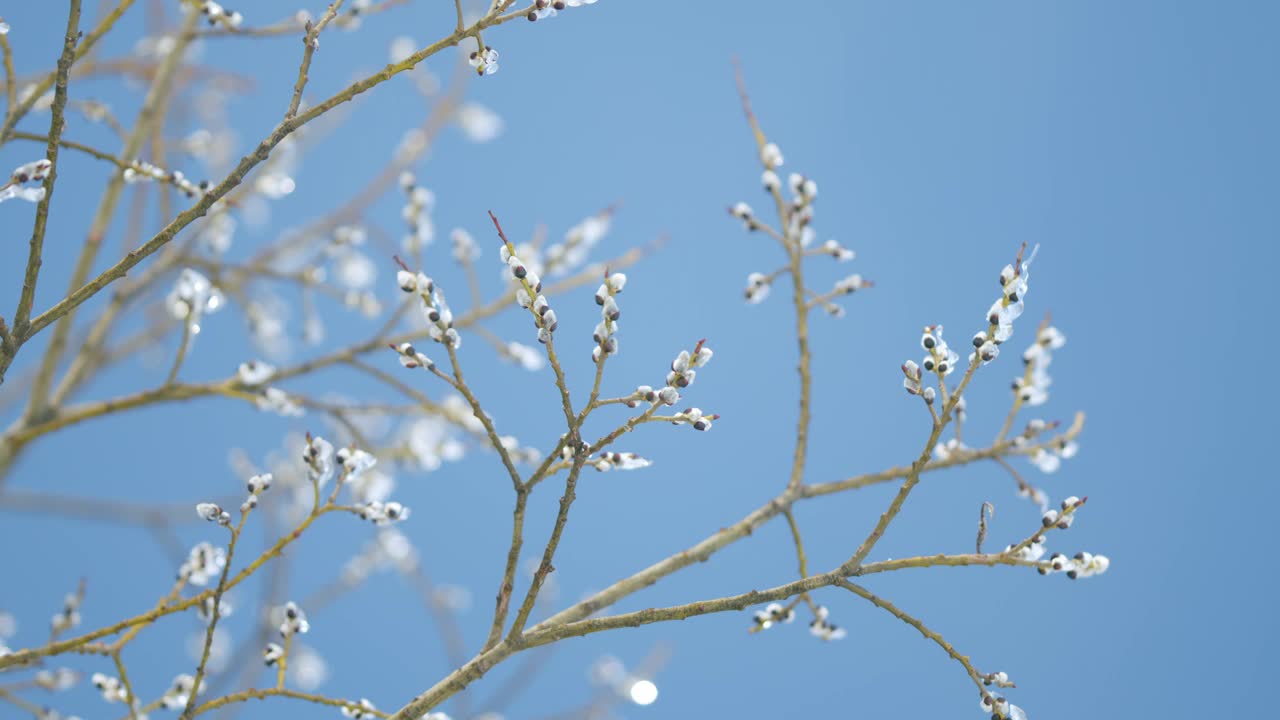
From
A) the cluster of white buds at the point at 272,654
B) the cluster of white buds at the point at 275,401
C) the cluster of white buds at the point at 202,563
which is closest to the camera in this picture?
the cluster of white buds at the point at 272,654

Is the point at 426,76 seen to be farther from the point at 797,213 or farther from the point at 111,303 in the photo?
the point at 797,213

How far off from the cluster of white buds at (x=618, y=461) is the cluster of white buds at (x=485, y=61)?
2.94ft

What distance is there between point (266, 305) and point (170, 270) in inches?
42.4

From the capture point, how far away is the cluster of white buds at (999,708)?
77.8 inches

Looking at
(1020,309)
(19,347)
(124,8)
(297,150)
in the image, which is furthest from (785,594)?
(297,150)

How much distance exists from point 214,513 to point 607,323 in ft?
3.52

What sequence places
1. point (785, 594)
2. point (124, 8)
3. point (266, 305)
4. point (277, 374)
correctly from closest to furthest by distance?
1. point (785, 594)
2. point (124, 8)
3. point (277, 374)
4. point (266, 305)

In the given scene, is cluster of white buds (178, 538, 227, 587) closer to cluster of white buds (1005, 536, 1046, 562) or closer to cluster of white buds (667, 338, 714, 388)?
cluster of white buds (667, 338, 714, 388)

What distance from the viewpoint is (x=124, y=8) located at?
228 cm

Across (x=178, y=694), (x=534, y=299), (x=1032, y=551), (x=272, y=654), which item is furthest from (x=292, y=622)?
(x=1032, y=551)

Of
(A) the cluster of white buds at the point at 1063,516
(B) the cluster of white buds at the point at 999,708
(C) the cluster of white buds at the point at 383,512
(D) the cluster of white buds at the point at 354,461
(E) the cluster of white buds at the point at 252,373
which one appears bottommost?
(B) the cluster of white buds at the point at 999,708

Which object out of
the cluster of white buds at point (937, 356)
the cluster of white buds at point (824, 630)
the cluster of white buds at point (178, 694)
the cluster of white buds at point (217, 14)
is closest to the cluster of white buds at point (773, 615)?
the cluster of white buds at point (824, 630)

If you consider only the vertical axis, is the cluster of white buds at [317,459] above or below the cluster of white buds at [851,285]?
below

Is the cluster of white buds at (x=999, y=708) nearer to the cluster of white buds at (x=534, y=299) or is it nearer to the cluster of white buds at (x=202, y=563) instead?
the cluster of white buds at (x=534, y=299)
